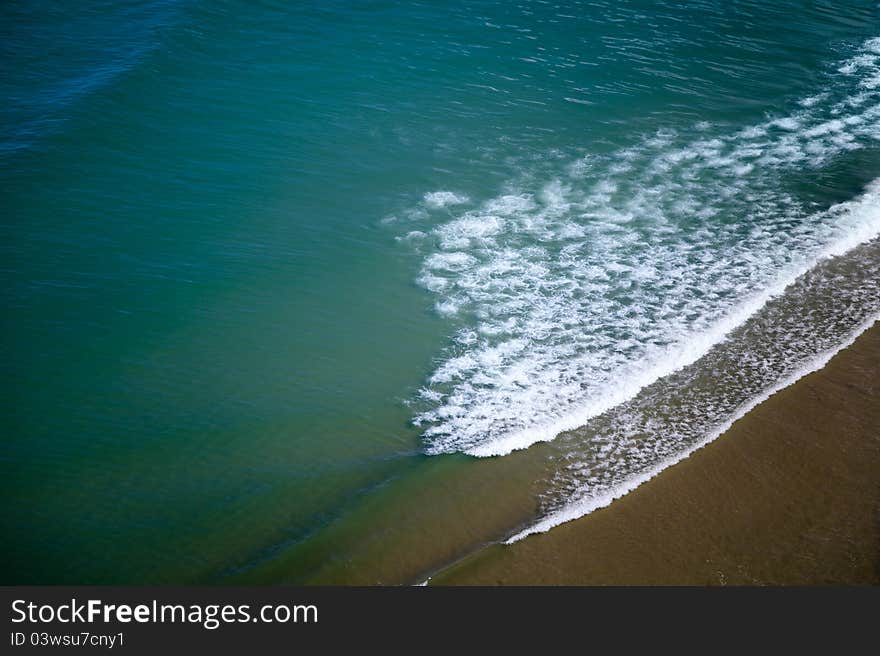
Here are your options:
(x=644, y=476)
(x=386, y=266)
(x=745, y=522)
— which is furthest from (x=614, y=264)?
(x=745, y=522)

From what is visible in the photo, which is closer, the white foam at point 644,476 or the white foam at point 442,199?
the white foam at point 644,476

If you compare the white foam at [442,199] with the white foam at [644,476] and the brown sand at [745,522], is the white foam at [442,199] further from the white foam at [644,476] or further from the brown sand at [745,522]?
the brown sand at [745,522]

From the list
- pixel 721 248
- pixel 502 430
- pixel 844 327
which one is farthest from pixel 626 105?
pixel 502 430

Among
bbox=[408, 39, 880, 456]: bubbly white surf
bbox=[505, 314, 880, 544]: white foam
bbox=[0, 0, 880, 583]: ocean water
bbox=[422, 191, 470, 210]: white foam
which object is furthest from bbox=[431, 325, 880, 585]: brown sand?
bbox=[422, 191, 470, 210]: white foam

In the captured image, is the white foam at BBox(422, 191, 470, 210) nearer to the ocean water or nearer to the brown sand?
the ocean water

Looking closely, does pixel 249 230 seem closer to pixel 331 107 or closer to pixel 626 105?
pixel 331 107

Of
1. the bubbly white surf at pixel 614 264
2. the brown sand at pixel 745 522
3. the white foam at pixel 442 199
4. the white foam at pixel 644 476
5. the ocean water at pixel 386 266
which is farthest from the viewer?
the white foam at pixel 442 199

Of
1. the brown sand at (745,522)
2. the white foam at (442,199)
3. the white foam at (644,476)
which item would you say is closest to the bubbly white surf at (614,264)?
the white foam at (442,199)
